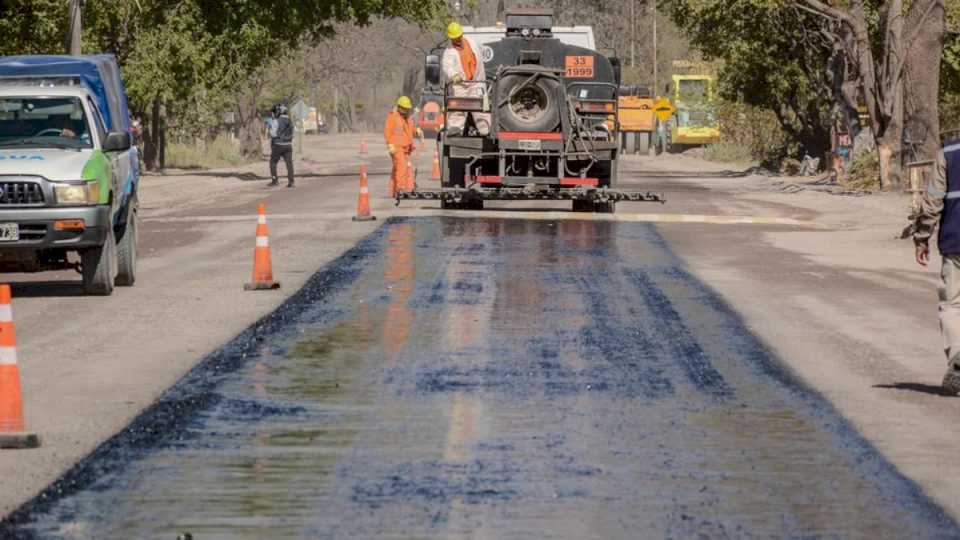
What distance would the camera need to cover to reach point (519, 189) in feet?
94.1

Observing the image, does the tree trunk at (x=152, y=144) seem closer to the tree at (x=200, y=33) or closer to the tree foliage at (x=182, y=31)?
the tree at (x=200, y=33)

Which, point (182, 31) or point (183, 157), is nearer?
point (182, 31)

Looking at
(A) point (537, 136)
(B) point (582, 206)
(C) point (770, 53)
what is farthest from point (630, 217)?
(C) point (770, 53)

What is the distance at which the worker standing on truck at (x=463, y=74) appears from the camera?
28.4 m

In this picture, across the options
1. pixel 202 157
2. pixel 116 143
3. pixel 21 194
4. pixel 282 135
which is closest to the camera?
pixel 21 194

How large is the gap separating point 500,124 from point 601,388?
1686cm

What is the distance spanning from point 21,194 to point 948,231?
29.6 ft

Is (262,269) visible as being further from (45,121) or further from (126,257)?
(45,121)

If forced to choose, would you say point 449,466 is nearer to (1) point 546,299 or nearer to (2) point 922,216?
(2) point 922,216

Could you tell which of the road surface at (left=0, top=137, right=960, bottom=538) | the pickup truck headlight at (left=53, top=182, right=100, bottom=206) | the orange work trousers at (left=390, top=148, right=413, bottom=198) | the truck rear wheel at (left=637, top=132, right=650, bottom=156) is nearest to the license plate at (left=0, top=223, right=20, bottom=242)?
the pickup truck headlight at (left=53, top=182, right=100, bottom=206)

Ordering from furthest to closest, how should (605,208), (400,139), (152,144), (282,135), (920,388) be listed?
(152,144) → (282,135) → (400,139) → (605,208) → (920,388)

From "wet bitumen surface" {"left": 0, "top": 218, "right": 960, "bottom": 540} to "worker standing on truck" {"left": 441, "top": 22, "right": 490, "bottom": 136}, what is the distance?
1193 cm

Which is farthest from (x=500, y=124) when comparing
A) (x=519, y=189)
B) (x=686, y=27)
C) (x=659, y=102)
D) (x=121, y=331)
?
(x=659, y=102)

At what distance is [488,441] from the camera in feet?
32.1
